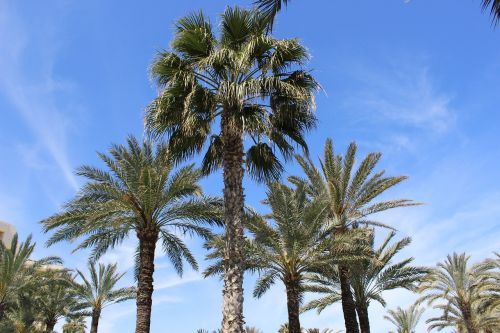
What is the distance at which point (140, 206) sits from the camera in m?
16.7

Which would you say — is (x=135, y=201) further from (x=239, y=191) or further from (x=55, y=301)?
(x=55, y=301)

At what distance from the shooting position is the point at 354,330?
19.1 m

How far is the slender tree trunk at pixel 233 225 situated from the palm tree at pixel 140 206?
447 cm

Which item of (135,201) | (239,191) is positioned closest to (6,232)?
(135,201)

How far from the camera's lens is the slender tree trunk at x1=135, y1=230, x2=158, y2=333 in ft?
51.1

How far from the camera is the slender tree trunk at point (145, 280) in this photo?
51.1ft

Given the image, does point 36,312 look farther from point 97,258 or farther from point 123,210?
point 123,210

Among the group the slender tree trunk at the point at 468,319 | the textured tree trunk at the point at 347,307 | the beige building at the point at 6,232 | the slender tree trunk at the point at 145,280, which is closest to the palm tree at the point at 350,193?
the textured tree trunk at the point at 347,307

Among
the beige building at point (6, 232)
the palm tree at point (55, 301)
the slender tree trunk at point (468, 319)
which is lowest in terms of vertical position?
the slender tree trunk at point (468, 319)

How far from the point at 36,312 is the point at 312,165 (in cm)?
2207

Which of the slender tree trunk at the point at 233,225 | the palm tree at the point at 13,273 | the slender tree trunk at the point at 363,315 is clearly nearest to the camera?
the slender tree trunk at the point at 233,225

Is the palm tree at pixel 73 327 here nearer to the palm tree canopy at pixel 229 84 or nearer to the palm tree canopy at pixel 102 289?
the palm tree canopy at pixel 102 289

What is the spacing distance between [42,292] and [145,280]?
63.4 feet

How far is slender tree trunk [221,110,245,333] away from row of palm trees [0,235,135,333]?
19.4m
